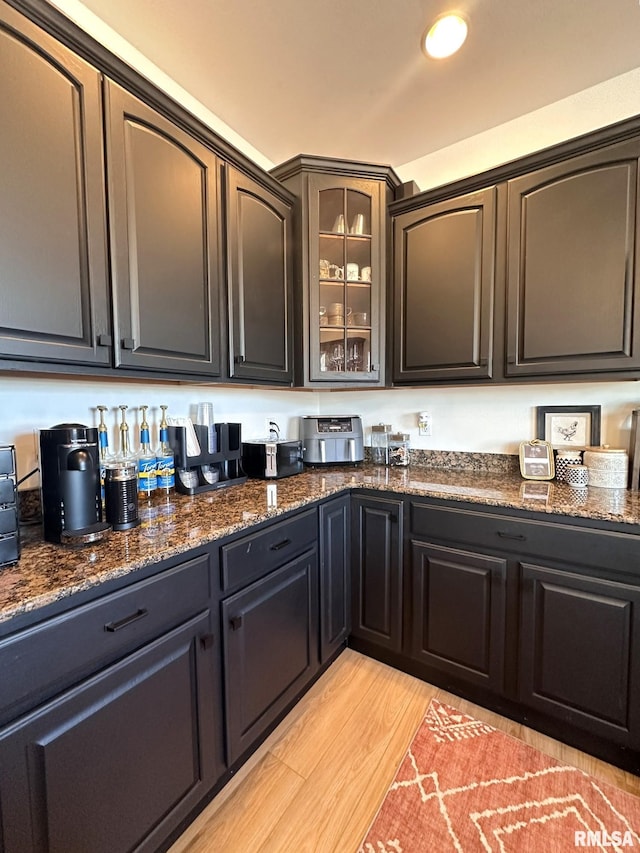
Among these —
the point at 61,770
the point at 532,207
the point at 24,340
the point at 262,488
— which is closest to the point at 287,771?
the point at 61,770

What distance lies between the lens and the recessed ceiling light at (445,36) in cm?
135

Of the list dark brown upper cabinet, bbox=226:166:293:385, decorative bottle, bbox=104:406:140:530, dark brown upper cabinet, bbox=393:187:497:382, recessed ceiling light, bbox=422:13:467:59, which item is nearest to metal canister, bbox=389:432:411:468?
dark brown upper cabinet, bbox=393:187:497:382

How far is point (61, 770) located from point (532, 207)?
239 centimetres

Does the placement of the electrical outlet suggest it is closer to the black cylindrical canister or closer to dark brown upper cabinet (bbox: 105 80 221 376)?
dark brown upper cabinet (bbox: 105 80 221 376)

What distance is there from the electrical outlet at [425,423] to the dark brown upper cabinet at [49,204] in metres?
1.70

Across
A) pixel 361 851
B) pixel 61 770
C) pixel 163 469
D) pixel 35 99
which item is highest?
pixel 35 99

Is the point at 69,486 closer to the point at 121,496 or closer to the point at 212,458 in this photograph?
the point at 121,496

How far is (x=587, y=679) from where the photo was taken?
4.25 feet

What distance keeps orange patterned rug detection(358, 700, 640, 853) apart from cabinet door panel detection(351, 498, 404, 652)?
1.41ft

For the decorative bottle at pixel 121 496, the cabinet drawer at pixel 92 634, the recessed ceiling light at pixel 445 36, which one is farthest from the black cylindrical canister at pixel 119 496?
the recessed ceiling light at pixel 445 36

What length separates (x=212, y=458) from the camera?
163cm

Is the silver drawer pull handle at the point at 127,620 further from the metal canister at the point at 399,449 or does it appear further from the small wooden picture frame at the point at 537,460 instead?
the small wooden picture frame at the point at 537,460

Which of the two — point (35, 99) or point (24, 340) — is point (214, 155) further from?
point (24, 340)

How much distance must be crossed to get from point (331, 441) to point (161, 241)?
4.23ft
